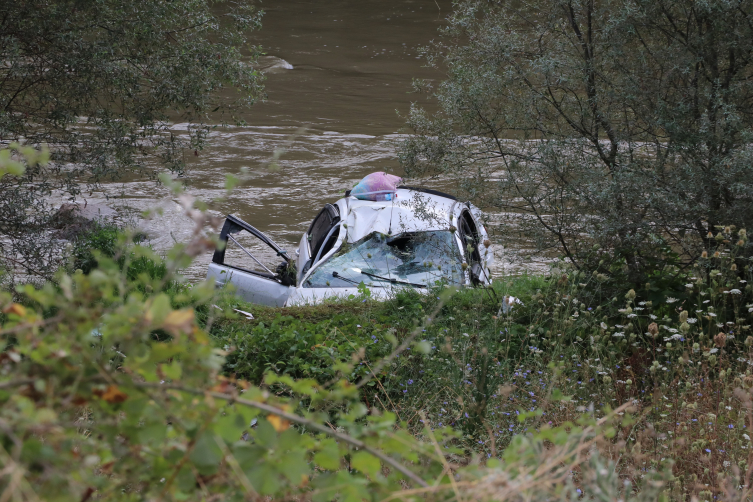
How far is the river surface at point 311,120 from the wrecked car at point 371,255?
29.7 inches

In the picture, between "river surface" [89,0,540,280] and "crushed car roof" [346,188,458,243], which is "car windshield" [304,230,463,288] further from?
"river surface" [89,0,540,280]

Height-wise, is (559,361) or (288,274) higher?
(559,361)

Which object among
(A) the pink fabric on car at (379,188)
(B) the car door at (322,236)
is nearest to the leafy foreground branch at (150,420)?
(B) the car door at (322,236)

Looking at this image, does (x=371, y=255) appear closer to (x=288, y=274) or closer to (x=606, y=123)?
(x=288, y=274)

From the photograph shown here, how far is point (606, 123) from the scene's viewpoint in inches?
255

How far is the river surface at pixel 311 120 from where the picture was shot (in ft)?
48.7

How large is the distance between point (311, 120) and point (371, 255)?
14.4 m

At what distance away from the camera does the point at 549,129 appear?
22.4ft

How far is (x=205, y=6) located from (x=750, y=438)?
25.1 ft

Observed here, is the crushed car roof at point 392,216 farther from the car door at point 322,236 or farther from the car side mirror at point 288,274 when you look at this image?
the car side mirror at point 288,274

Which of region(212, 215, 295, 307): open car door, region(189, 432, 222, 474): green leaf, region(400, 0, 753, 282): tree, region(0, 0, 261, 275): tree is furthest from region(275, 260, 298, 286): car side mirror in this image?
region(189, 432, 222, 474): green leaf

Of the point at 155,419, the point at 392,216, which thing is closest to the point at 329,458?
the point at 155,419

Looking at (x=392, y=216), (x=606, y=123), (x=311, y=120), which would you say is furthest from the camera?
(x=311, y=120)

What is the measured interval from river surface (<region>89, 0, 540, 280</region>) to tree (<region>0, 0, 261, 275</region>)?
3.87 ft
